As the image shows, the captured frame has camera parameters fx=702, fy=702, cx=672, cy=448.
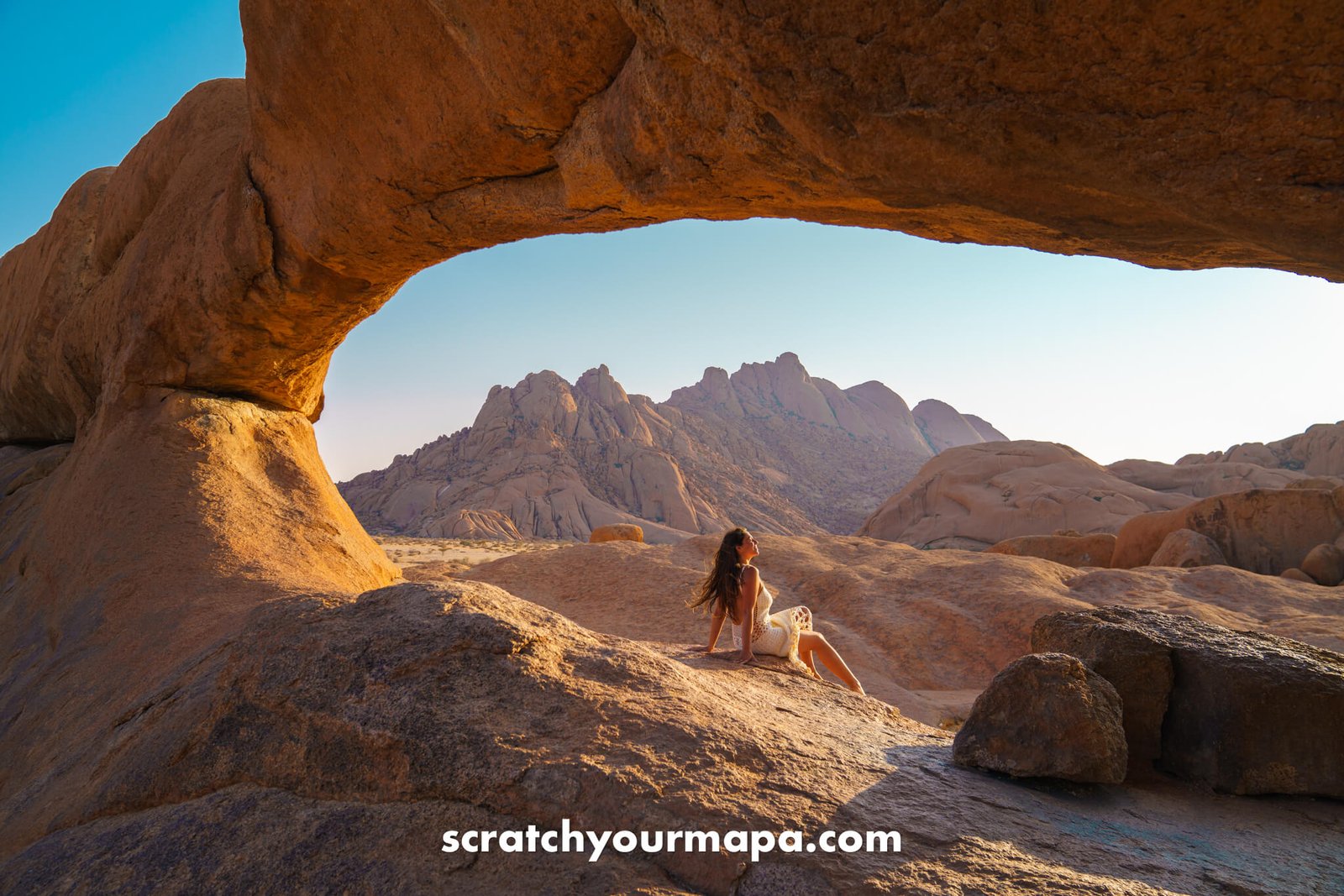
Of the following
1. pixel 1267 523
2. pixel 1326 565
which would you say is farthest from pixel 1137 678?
pixel 1267 523

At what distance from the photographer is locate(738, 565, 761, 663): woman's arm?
17.4 feet

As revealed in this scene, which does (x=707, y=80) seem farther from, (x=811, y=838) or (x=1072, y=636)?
(x=1072, y=636)

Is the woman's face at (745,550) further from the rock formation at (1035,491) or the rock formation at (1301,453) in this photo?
the rock formation at (1301,453)

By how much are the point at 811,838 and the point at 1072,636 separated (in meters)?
2.77

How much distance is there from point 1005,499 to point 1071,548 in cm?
873

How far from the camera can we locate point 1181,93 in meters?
2.57

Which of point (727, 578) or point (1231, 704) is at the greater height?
point (727, 578)

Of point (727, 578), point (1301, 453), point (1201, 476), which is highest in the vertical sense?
point (1301, 453)

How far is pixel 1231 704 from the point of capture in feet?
12.1

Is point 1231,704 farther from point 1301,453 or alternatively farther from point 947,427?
point 947,427

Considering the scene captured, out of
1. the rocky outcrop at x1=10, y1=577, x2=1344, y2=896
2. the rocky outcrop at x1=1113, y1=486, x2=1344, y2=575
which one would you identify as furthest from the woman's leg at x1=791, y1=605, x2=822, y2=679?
the rocky outcrop at x1=1113, y1=486, x2=1344, y2=575

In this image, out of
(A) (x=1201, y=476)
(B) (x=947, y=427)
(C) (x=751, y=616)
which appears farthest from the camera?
(B) (x=947, y=427)

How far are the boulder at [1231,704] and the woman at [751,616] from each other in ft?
6.06

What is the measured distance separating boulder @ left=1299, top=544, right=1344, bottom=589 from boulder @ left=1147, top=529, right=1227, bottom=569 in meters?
1.55
